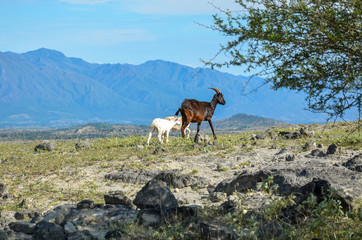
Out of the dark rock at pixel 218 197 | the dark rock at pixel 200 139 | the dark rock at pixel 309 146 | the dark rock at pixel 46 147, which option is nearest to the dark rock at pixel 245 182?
the dark rock at pixel 218 197

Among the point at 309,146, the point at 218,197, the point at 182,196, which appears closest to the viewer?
the point at 218,197

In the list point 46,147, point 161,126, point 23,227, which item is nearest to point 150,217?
point 23,227

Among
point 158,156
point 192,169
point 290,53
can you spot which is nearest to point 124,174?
point 192,169

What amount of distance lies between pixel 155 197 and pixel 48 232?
2.59 metres

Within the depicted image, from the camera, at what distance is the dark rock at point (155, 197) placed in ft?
35.1

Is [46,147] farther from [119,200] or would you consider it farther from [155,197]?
[155,197]

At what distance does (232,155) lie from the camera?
65.1ft

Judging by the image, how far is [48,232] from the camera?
9.23 meters

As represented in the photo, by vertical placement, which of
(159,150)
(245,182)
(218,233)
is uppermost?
(159,150)

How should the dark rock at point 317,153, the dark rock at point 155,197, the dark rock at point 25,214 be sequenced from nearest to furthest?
the dark rock at point 155,197
the dark rock at point 25,214
the dark rock at point 317,153

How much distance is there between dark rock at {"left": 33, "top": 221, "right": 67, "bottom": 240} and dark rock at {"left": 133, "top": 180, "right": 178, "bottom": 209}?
2074 millimetres

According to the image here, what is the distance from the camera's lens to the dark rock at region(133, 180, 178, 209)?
1071 centimetres

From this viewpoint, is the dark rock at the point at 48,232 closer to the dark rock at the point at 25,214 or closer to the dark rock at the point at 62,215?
the dark rock at the point at 62,215

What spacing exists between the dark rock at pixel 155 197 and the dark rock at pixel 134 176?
14.2 ft
